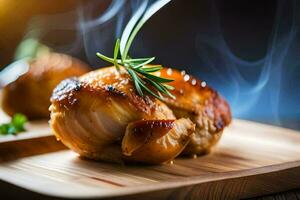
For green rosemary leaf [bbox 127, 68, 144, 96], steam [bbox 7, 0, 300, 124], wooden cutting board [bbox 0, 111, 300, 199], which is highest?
steam [bbox 7, 0, 300, 124]

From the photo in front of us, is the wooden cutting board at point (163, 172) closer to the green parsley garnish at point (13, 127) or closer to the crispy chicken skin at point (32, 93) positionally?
the green parsley garnish at point (13, 127)

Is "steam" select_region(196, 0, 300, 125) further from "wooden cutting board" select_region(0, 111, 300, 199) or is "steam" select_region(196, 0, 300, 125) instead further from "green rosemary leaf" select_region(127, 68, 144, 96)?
"green rosemary leaf" select_region(127, 68, 144, 96)

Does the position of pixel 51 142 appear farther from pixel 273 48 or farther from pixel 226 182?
pixel 273 48

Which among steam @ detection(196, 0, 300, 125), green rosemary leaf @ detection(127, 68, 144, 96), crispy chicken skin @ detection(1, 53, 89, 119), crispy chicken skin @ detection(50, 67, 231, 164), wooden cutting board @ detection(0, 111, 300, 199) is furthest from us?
steam @ detection(196, 0, 300, 125)

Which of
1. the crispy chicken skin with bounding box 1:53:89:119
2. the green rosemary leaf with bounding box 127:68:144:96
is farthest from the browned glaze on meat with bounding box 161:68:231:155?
the crispy chicken skin with bounding box 1:53:89:119

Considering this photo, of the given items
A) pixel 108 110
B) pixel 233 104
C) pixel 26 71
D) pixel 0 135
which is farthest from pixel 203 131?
pixel 233 104
